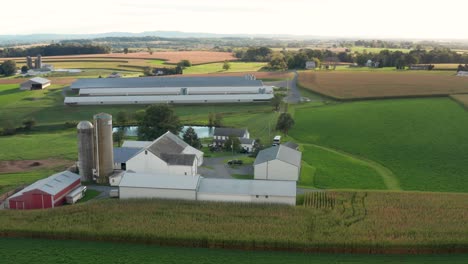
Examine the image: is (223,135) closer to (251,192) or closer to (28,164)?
(251,192)

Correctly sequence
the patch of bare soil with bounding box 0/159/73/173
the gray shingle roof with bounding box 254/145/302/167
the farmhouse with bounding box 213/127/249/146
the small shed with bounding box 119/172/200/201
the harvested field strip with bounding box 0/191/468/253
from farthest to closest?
the farmhouse with bounding box 213/127/249/146, the patch of bare soil with bounding box 0/159/73/173, the gray shingle roof with bounding box 254/145/302/167, the small shed with bounding box 119/172/200/201, the harvested field strip with bounding box 0/191/468/253

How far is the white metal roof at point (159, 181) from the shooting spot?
29.2 metres

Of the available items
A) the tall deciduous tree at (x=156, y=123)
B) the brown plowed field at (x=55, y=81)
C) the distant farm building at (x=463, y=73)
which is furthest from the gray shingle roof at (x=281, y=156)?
the distant farm building at (x=463, y=73)

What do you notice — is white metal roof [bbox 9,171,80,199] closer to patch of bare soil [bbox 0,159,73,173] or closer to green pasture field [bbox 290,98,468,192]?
patch of bare soil [bbox 0,159,73,173]

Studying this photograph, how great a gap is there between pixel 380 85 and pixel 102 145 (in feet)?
184

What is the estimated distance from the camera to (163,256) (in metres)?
21.9

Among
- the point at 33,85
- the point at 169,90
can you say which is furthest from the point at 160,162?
the point at 33,85

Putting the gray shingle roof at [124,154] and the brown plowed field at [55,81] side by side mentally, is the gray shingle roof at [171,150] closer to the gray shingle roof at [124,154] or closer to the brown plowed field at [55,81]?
the gray shingle roof at [124,154]

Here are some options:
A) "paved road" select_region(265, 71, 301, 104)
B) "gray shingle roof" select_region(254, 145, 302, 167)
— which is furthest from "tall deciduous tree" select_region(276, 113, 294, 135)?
"paved road" select_region(265, 71, 301, 104)

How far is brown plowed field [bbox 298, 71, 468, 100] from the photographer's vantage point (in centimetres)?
6894

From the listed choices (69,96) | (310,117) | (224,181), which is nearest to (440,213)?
(224,181)

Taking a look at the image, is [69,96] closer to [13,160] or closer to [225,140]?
[13,160]

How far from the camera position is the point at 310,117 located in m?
57.0

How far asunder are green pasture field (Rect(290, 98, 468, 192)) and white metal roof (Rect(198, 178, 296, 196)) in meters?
6.09
